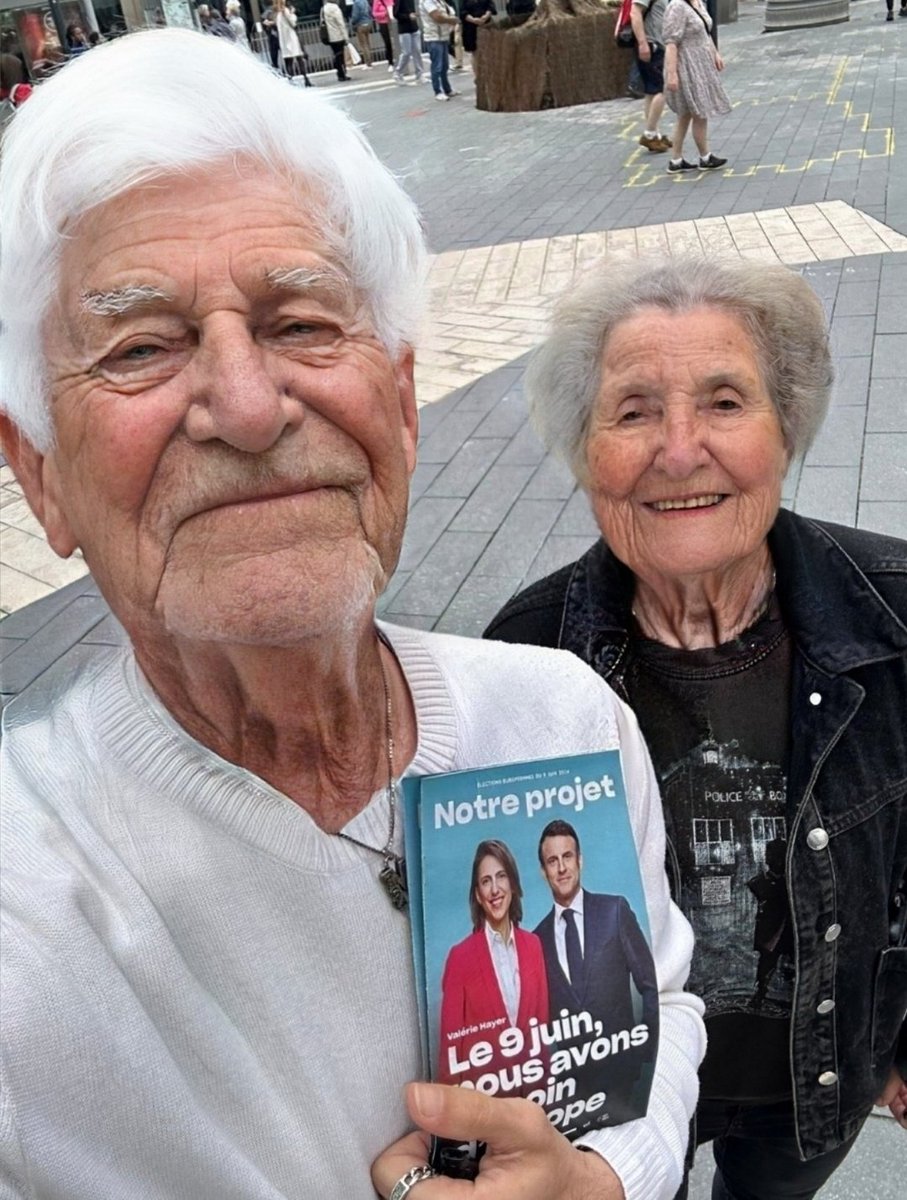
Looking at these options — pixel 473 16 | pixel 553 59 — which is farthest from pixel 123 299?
pixel 473 16

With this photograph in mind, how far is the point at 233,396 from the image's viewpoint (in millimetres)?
968

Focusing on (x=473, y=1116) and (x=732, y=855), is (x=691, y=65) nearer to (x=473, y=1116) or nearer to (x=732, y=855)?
(x=732, y=855)

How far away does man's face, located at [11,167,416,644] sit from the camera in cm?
98

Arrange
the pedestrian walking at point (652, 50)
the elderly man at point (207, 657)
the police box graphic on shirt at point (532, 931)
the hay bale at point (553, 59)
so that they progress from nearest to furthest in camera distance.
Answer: the elderly man at point (207, 657)
the police box graphic on shirt at point (532, 931)
the pedestrian walking at point (652, 50)
the hay bale at point (553, 59)

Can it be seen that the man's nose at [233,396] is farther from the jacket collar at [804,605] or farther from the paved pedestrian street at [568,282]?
the jacket collar at [804,605]

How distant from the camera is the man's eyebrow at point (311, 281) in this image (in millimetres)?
1026

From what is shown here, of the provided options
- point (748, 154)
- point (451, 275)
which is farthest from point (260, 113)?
point (748, 154)

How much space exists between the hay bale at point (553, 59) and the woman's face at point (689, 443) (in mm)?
14390

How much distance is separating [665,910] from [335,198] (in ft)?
3.15

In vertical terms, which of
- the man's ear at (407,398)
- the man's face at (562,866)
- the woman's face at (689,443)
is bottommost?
the man's face at (562,866)

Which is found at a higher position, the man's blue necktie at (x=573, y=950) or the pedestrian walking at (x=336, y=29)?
the pedestrian walking at (x=336, y=29)

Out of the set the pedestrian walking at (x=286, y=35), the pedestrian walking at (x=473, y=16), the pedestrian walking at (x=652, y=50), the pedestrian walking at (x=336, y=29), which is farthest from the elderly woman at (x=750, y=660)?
the pedestrian walking at (x=336, y=29)

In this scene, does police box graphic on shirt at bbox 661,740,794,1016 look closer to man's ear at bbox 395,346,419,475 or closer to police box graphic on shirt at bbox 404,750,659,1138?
police box graphic on shirt at bbox 404,750,659,1138

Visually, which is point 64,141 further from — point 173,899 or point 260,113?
point 173,899
